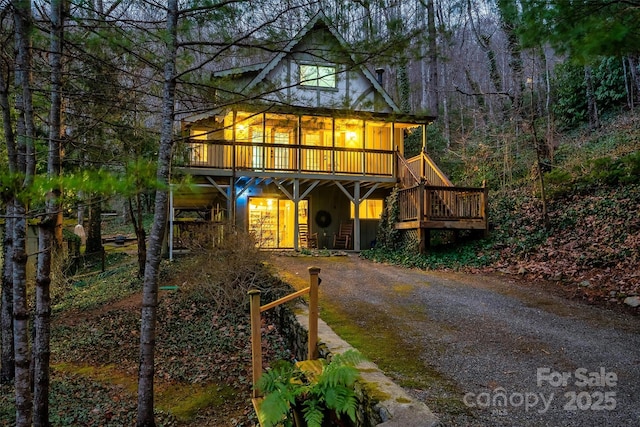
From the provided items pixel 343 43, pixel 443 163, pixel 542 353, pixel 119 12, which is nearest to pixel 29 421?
pixel 119 12

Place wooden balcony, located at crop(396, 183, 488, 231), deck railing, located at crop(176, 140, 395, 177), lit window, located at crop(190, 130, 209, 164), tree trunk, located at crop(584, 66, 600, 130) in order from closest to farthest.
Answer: wooden balcony, located at crop(396, 183, 488, 231) → lit window, located at crop(190, 130, 209, 164) → deck railing, located at crop(176, 140, 395, 177) → tree trunk, located at crop(584, 66, 600, 130)

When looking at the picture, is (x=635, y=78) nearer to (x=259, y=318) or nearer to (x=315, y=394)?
(x=259, y=318)

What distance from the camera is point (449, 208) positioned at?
1226 cm

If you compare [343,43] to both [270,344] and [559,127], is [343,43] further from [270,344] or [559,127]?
[559,127]

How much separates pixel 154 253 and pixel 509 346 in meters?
4.17

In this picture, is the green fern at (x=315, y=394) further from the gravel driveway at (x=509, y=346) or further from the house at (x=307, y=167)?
the house at (x=307, y=167)

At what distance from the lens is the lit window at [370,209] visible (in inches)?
690

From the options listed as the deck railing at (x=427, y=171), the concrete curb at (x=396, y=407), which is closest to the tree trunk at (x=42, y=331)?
the concrete curb at (x=396, y=407)

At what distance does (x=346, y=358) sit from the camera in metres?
3.56

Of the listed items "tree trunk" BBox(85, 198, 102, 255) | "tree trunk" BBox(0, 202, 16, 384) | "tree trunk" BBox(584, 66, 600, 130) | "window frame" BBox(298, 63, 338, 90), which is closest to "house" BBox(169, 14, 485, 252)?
"window frame" BBox(298, 63, 338, 90)

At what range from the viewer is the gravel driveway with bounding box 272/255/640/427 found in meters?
3.36

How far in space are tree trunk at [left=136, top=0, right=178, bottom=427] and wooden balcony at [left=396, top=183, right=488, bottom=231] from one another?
886 cm

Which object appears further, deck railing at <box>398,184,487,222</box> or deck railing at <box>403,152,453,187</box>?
deck railing at <box>403,152,453,187</box>

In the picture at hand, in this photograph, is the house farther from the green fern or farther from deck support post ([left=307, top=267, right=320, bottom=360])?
the green fern
